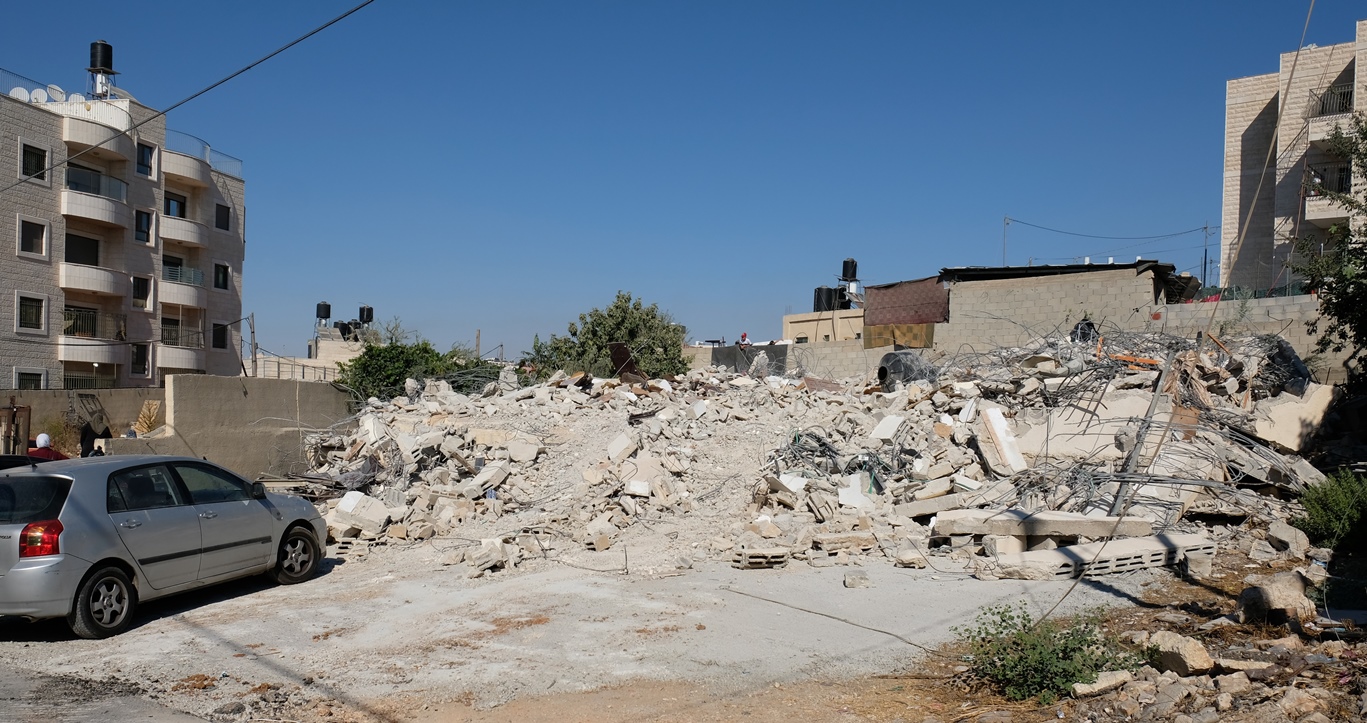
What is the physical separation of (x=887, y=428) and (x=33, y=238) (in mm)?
31446

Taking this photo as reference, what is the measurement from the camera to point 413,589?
918cm

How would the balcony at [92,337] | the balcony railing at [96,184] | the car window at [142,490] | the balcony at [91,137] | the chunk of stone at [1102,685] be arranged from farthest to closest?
the balcony railing at [96,184] → the balcony at [91,137] → the balcony at [92,337] → the car window at [142,490] → the chunk of stone at [1102,685]

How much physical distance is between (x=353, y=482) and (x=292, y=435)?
21.4 ft

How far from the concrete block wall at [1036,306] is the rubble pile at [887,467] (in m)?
6.40

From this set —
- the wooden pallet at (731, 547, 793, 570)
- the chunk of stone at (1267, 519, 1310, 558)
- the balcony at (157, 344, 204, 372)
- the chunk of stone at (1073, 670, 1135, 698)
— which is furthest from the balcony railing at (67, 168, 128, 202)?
the chunk of stone at (1073, 670, 1135, 698)

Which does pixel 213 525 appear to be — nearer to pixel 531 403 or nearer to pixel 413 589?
pixel 413 589

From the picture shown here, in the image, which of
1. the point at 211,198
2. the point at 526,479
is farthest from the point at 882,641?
the point at 211,198

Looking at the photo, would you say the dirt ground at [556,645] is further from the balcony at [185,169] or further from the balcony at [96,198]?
the balcony at [185,169]

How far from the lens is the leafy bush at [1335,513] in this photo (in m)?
9.55

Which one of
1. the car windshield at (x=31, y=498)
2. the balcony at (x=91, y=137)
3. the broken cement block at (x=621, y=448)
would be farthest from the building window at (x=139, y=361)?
the car windshield at (x=31, y=498)

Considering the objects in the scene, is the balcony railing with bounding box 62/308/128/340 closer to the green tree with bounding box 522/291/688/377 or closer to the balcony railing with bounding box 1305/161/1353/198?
the green tree with bounding box 522/291/688/377

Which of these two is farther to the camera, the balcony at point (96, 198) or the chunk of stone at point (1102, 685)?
the balcony at point (96, 198)

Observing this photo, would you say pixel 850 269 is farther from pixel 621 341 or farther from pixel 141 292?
pixel 141 292

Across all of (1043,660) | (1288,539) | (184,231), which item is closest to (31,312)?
(184,231)
